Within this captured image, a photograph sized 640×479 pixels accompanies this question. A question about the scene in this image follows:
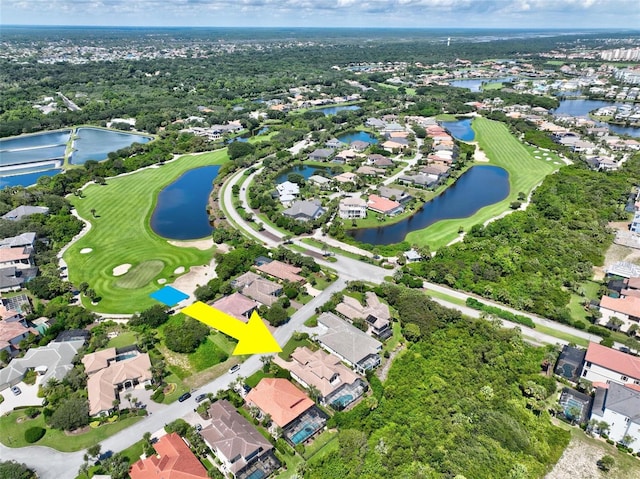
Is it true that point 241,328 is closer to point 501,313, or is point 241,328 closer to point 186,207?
point 501,313

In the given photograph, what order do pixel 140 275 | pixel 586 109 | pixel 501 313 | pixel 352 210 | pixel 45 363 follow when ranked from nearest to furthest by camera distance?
pixel 45 363
pixel 501 313
pixel 140 275
pixel 352 210
pixel 586 109

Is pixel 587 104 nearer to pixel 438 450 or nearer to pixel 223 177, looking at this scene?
pixel 223 177

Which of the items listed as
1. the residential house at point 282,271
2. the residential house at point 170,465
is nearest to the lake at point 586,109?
the residential house at point 282,271

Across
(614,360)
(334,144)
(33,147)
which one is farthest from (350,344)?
(33,147)

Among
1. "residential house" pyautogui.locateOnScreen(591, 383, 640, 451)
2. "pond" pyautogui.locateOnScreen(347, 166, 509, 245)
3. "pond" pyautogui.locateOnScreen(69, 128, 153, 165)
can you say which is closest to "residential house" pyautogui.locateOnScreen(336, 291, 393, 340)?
"pond" pyautogui.locateOnScreen(347, 166, 509, 245)

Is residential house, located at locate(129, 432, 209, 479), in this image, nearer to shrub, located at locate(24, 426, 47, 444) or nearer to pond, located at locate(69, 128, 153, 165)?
shrub, located at locate(24, 426, 47, 444)

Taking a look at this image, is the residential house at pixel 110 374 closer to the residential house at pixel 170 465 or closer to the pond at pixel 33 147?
the residential house at pixel 170 465

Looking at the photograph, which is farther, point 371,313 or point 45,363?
point 371,313

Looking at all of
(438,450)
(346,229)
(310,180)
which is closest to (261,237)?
(346,229)
